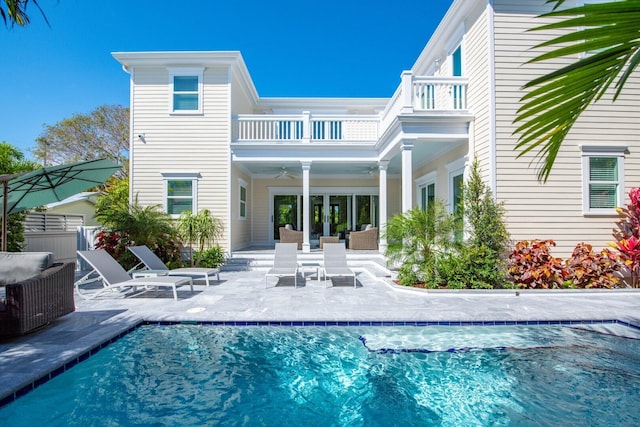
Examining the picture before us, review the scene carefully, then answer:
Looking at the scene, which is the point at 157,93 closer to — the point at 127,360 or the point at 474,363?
the point at 127,360

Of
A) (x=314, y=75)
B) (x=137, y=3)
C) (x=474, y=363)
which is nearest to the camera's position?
(x=474, y=363)

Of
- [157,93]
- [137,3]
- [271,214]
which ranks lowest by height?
[271,214]

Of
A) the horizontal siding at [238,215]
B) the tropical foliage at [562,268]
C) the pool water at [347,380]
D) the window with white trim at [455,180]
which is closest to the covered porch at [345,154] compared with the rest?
the horizontal siding at [238,215]

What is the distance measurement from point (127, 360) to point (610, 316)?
22.4ft

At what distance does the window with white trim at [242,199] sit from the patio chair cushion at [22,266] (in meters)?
7.55

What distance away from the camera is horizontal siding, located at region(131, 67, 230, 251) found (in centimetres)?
1103

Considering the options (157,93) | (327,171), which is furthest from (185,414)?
(327,171)

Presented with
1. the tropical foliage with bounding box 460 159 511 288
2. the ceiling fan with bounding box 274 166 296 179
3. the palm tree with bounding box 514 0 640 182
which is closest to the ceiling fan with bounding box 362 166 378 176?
the ceiling fan with bounding box 274 166 296 179

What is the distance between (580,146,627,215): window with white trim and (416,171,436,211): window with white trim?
411cm

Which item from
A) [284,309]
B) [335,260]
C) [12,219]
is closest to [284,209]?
[335,260]

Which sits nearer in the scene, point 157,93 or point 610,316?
point 610,316

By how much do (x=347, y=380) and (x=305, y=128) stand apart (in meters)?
8.51

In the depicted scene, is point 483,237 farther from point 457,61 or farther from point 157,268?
point 157,268

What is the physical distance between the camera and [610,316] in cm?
537
